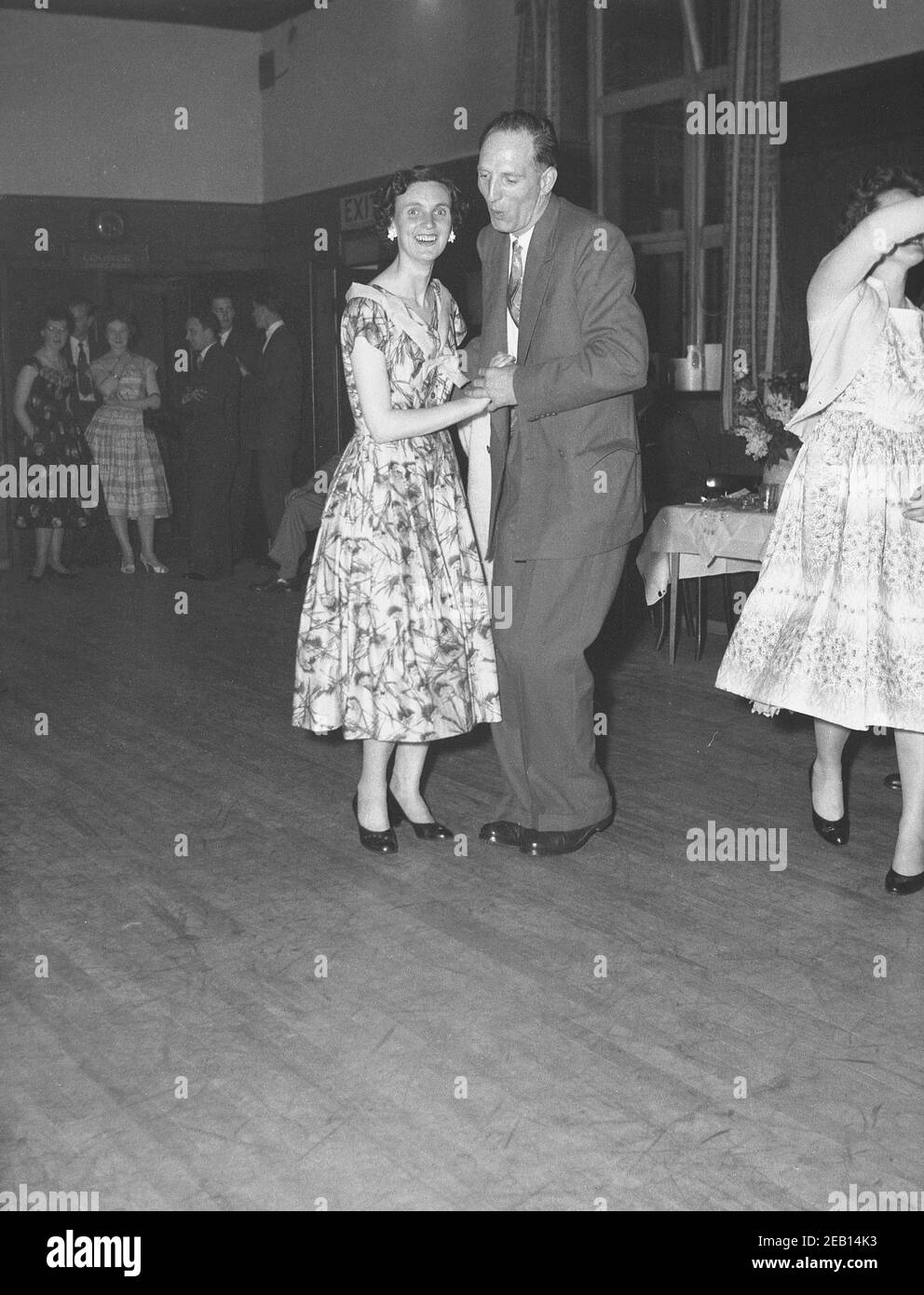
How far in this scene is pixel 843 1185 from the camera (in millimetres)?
2072

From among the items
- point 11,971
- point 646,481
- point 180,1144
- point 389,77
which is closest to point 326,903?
point 11,971

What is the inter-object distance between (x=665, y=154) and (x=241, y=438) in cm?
349

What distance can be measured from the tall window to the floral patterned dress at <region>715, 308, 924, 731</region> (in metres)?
4.63

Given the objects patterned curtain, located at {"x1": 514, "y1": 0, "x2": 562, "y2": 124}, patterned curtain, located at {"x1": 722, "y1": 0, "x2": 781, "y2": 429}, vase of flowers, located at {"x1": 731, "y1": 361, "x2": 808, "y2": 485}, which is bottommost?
vase of flowers, located at {"x1": 731, "y1": 361, "x2": 808, "y2": 485}

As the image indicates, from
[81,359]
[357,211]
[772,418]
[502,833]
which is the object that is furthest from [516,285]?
[357,211]

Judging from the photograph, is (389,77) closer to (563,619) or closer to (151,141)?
(151,141)

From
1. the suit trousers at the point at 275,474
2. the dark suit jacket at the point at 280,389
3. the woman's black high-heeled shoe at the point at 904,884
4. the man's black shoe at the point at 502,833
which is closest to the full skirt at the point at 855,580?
the woman's black high-heeled shoe at the point at 904,884

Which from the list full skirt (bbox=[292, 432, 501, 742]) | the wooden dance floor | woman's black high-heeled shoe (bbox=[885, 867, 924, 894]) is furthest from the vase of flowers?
woman's black high-heeled shoe (bbox=[885, 867, 924, 894])

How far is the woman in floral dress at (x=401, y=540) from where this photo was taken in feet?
11.1

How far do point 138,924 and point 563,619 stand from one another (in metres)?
1.23

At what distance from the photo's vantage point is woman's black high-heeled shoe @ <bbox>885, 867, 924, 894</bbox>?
3.29m

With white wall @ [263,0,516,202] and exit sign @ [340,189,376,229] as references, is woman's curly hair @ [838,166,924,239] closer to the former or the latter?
white wall @ [263,0,516,202]

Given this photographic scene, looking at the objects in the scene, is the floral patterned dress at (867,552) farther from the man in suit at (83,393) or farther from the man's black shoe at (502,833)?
the man in suit at (83,393)
